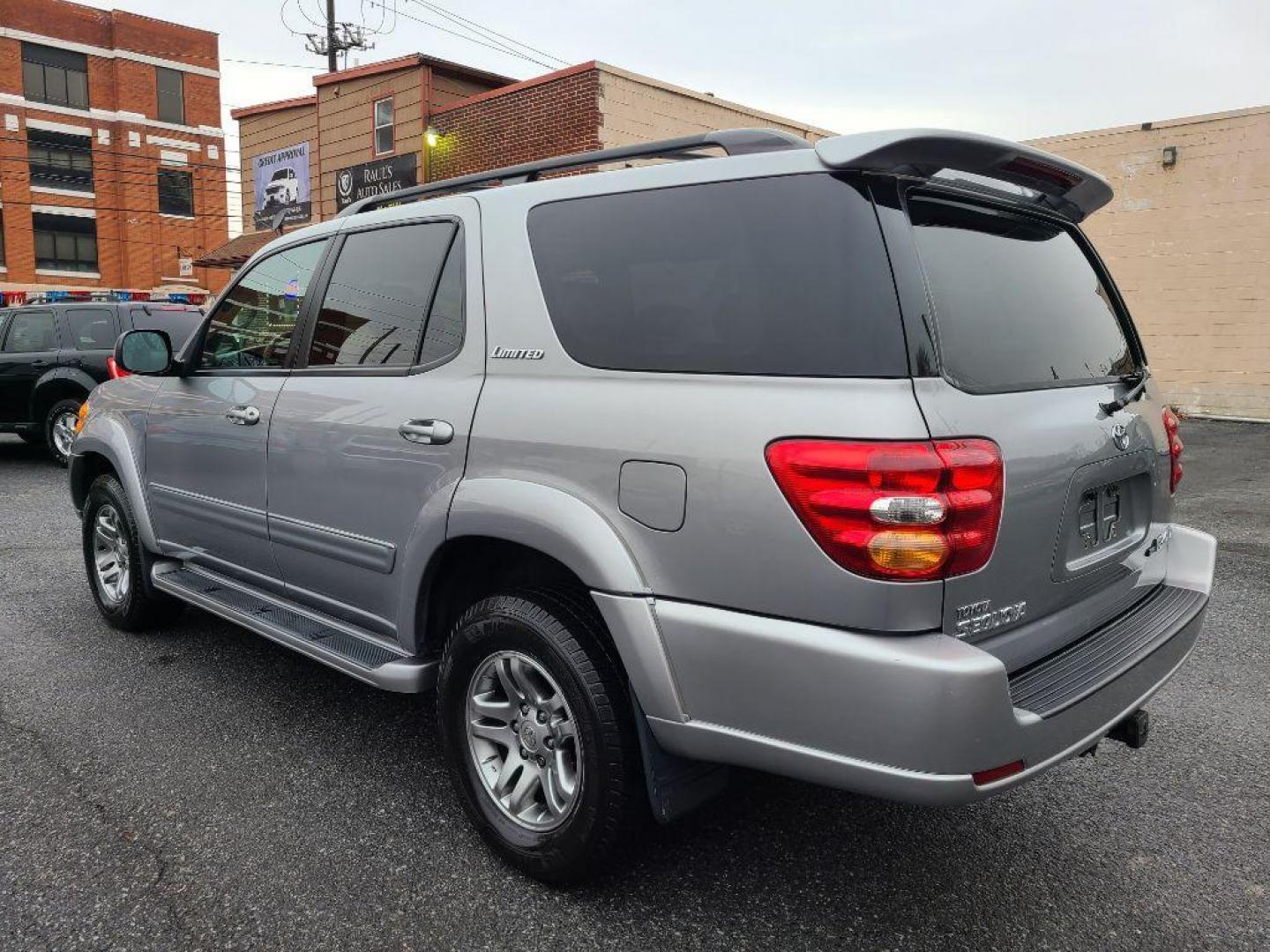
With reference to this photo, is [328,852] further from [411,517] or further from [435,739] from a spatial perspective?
[411,517]

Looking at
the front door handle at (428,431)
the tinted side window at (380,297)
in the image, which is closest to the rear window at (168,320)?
the tinted side window at (380,297)

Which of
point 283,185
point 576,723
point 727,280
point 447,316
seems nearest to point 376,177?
point 283,185

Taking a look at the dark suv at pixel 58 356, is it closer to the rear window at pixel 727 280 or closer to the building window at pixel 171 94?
the rear window at pixel 727 280

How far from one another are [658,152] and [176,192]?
1896 inches

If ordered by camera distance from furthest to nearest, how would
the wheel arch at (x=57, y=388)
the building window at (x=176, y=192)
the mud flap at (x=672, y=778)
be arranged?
the building window at (x=176, y=192), the wheel arch at (x=57, y=388), the mud flap at (x=672, y=778)

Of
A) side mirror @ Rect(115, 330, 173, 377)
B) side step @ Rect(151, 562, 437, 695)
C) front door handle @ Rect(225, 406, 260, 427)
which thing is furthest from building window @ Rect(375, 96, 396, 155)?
front door handle @ Rect(225, 406, 260, 427)

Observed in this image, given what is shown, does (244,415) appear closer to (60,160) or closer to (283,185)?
(283,185)

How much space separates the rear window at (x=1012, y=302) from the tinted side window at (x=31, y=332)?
11329mm

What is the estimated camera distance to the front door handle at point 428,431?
2.72 metres

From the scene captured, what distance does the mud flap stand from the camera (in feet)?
7.66

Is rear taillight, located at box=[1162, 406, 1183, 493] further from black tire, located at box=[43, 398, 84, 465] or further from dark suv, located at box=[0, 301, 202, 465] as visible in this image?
black tire, located at box=[43, 398, 84, 465]

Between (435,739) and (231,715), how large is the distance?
0.87 metres

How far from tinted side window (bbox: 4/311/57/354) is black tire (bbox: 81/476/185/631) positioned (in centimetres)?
723

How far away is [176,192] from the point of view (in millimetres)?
43875
